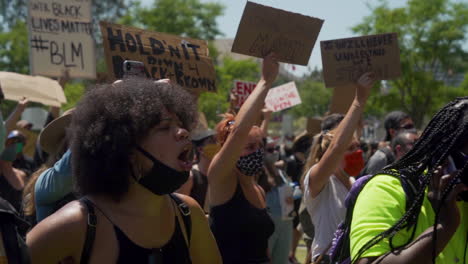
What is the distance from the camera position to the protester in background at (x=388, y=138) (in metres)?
6.84

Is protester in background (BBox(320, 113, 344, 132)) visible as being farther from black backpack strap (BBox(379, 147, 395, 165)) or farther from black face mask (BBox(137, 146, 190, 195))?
black face mask (BBox(137, 146, 190, 195))

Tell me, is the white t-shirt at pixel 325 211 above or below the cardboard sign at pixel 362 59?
below

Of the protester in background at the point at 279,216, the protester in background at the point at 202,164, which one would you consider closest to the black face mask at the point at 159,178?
the protester in background at the point at 202,164

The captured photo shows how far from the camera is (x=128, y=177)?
286 cm

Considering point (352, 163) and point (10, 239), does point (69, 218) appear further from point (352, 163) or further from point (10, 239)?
point (352, 163)

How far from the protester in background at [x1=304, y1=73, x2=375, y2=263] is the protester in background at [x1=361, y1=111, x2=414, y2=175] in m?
1.54

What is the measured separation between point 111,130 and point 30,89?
4.74 meters

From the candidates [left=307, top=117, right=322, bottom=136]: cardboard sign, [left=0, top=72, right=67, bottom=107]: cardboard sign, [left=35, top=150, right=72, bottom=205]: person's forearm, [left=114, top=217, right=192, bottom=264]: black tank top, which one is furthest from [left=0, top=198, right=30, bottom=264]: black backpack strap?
[left=307, top=117, right=322, bottom=136]: cardboard sign

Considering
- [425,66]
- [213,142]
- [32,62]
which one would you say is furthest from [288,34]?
[425,66]

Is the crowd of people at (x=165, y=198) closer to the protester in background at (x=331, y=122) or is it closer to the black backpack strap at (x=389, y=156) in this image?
the protester in background at (x=331, y=122)

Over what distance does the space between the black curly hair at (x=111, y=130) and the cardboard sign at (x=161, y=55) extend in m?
1.37

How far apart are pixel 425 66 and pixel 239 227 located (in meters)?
29.8

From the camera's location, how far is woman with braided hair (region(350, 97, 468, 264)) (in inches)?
99.3

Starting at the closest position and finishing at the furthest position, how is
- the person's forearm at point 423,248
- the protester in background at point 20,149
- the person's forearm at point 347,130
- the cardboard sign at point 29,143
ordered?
the person's forearm at point 423,248 → the person's forearm at point 347,130 → the protester in background at point 20,149 → the cardboard sign at point 29,143
